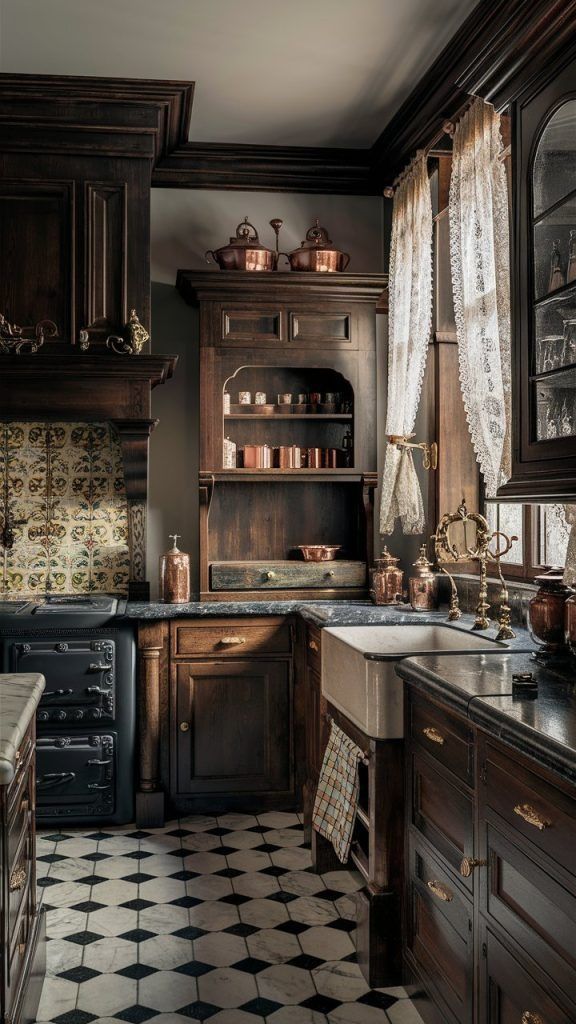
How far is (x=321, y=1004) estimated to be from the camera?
98.1 inches

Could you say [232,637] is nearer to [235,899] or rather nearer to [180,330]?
[235,899]

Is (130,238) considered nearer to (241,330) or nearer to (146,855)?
(241,330)

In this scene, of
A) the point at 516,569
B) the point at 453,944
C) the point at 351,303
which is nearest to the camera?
the point at 453,944

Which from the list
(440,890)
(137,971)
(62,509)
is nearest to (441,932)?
(440,890)

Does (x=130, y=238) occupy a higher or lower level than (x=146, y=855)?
higher

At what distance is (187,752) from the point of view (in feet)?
13.1

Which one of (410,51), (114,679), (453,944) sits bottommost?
(453,944)

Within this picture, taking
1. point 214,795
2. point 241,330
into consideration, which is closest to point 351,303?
point 241,330

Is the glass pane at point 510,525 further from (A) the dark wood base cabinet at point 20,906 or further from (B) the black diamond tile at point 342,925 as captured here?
(A) the dark wood base cabinet at point 20,906

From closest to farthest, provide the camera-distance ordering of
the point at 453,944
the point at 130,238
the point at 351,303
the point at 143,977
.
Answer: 1. the point at 453,944
2. the point at 143,977
3. the point at 130,238
4. the point at 351,303

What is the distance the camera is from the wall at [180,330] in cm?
459

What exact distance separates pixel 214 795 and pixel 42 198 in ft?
8.75

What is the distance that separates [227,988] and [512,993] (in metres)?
1.06

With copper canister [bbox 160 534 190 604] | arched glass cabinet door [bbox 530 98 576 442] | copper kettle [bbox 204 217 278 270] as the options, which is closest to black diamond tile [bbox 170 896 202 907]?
copper canister [bbox 160 534 190 604]
